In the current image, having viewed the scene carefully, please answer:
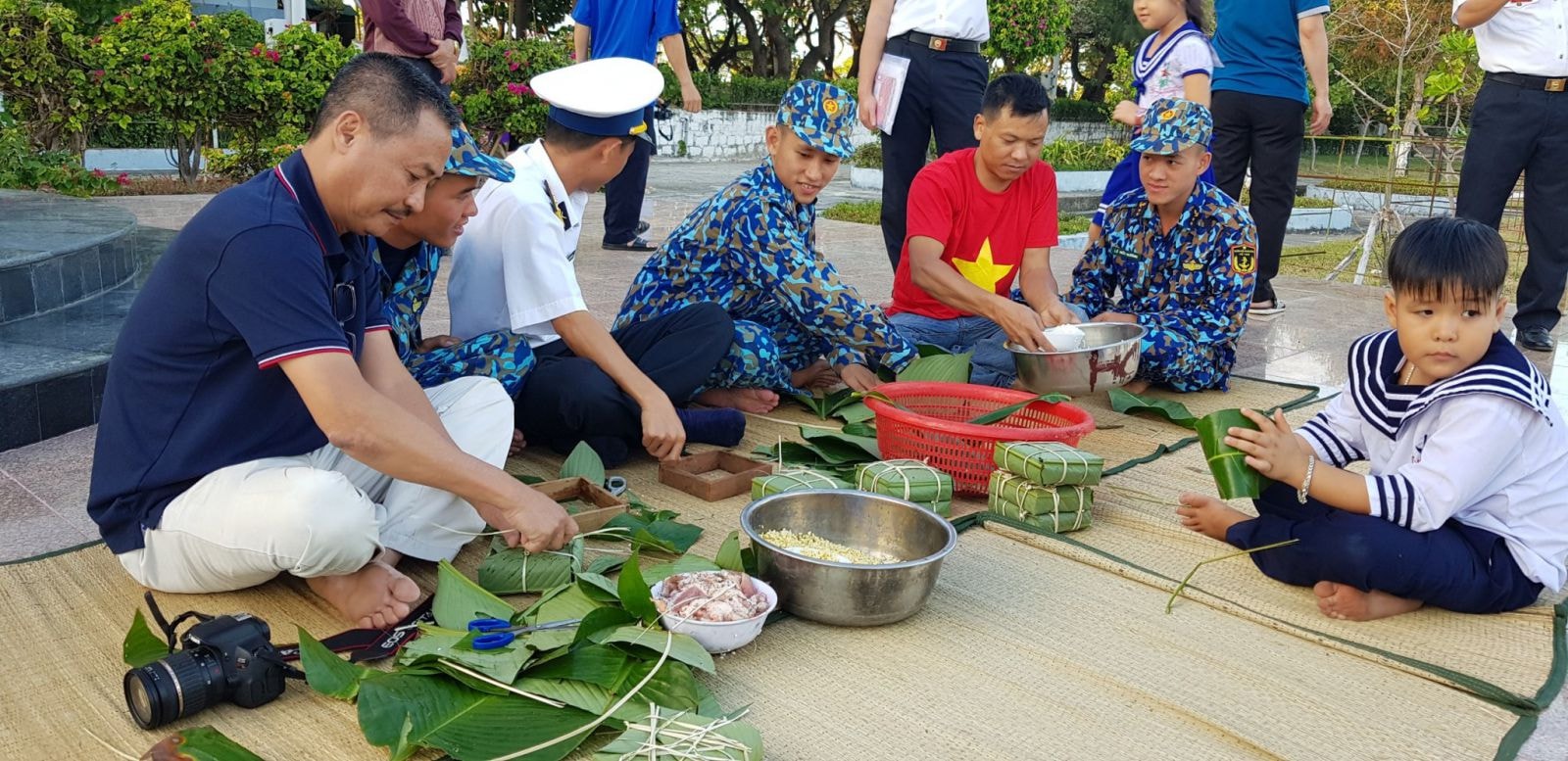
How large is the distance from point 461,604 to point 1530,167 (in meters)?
4.58

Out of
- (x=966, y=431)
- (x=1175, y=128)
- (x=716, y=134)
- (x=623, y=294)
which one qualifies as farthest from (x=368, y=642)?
(x=716, y=134)

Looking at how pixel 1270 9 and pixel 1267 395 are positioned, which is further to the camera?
pixel 1270 9

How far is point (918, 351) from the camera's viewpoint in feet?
12.2

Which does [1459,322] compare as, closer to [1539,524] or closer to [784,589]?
[1539,524]

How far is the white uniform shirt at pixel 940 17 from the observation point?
15.1 ft

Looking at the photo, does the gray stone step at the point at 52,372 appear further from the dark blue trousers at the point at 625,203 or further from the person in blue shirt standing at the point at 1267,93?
the person in blue shirt standing at the point at 1267,93

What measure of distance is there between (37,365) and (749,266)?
1971 mm

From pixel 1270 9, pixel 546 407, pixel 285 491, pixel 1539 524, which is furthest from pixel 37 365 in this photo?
pixel 1270 9

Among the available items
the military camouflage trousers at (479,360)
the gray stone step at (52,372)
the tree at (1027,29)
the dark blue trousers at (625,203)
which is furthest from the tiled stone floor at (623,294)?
the tree at (1027,29)

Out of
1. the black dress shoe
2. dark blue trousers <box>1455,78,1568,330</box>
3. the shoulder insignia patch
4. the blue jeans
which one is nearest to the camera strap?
the blue jeans

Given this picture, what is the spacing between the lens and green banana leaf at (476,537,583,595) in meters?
2.18

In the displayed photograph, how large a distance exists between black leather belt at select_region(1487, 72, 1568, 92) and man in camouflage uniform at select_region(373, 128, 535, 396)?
13.1ft

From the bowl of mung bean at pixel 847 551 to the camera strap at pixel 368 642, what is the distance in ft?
1.98

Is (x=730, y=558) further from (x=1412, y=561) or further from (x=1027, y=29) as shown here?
(x=1027, y=29)
